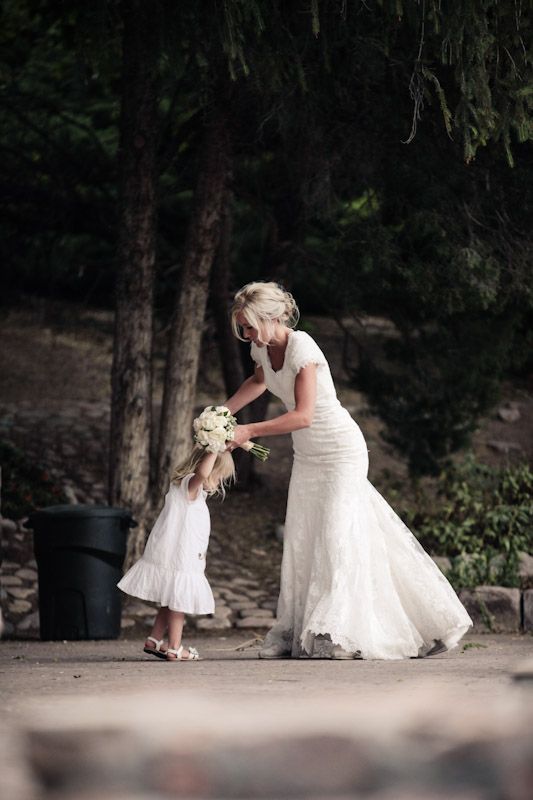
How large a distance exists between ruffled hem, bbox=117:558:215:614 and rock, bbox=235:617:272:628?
3.51m

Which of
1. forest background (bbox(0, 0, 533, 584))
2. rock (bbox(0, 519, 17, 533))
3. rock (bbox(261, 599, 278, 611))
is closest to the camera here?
forest background (bbox(0, 0, 533, 584))

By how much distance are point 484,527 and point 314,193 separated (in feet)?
11.2

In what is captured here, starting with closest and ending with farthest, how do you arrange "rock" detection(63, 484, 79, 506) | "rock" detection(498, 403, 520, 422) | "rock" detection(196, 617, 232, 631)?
1. "rock" detection(196, 617, 232, 631)
2. "rock" detection(63, 484, 79, 506)
3. "rock" detection(498, 403, 520, 422)

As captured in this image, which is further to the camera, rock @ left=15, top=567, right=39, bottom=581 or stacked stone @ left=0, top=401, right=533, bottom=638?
rock @ left=15, top=567, right=39, bottom=581

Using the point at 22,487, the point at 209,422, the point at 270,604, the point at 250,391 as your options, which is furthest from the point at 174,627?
the point at 22,487

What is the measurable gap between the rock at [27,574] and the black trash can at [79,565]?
2.06 meters

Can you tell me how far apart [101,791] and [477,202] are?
8.54m

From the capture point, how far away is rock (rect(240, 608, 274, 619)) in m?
10.9

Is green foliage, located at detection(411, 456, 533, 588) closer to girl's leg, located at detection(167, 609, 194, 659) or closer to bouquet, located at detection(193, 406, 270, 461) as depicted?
girl's leg, located at detection(167, 609, 194, 659)

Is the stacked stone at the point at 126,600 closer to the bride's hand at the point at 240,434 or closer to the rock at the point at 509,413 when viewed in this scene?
the bride's hand at the point at 240,434

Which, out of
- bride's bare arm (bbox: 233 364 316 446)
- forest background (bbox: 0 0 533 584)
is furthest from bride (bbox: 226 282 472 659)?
forest background (bbox: 0 0 533 584)

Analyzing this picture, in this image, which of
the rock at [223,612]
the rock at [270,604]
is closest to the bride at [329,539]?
the rock at [223,612]

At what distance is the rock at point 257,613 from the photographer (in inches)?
429

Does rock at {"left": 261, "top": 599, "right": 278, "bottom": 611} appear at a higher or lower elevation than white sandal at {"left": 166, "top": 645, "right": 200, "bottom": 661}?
lower
